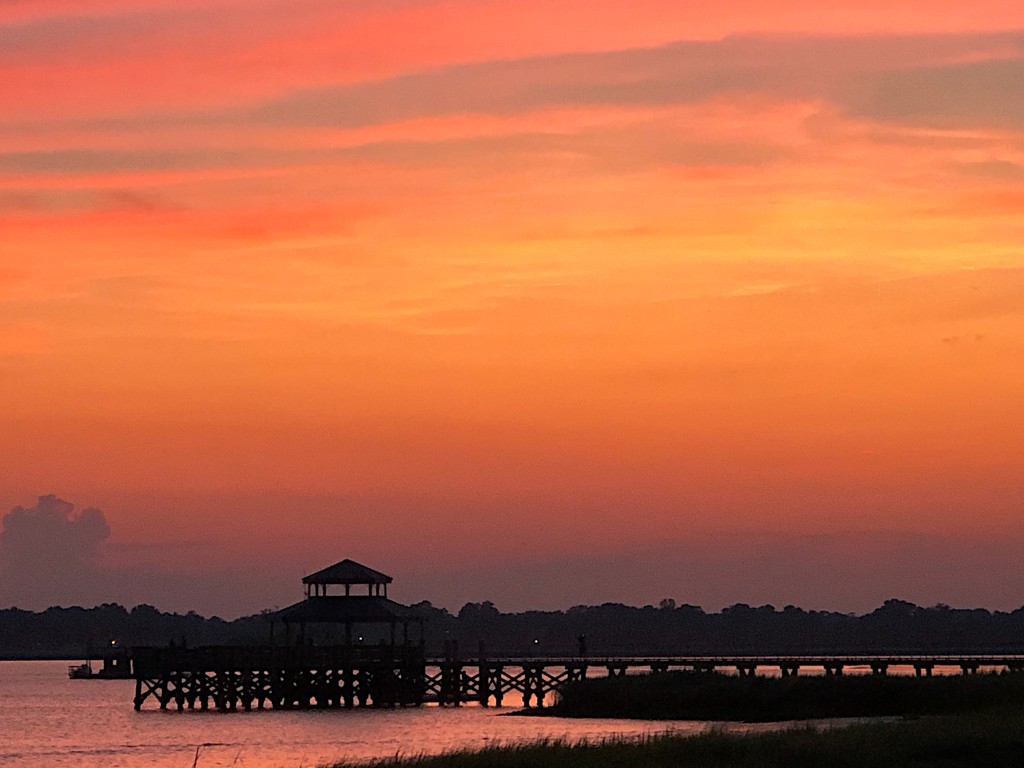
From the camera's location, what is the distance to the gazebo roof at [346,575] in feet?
363

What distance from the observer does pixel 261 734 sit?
8881 cm

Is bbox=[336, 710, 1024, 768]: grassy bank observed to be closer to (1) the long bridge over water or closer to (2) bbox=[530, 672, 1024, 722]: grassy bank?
(2) bbox=[530, 672, 1024, 722]: grassy bank

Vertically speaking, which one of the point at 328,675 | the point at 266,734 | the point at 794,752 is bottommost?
the point at 794,752

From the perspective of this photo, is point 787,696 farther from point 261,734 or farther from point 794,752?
point 794,752

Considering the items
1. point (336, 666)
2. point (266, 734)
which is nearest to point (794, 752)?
point (266, 734)

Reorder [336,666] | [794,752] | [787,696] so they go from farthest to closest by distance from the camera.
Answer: [336,666] < [787,696] < [794,752]

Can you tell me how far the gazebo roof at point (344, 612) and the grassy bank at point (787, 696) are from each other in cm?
1536

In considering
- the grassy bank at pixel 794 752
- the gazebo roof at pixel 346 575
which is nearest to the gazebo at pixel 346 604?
the gazebo roof at pixel 346 575

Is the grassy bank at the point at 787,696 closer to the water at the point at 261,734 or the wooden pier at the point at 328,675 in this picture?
the water at the point at 261,734

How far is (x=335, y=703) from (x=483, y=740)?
3071 centimetres

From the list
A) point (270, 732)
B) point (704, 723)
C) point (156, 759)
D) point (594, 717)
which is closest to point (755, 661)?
point (594, 717)

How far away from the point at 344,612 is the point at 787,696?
31900 millimetres

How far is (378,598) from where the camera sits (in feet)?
368

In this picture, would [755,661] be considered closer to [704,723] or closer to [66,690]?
[704,723]
